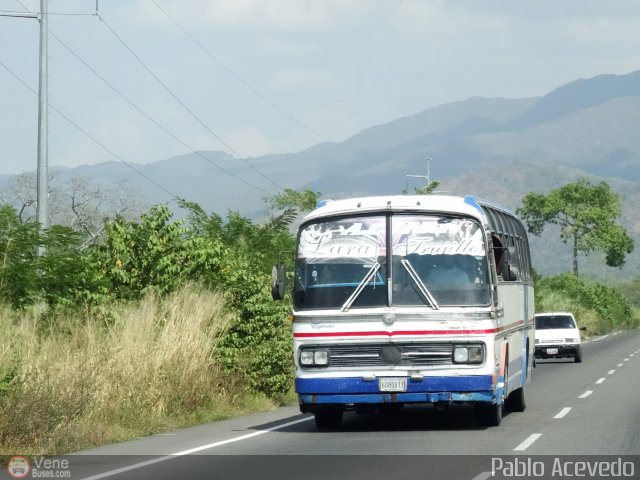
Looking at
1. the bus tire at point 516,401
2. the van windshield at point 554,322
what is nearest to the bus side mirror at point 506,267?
the bus tire at point 516,401

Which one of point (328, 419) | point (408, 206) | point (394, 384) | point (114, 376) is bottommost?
point (328, 419)

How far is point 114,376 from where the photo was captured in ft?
58.5

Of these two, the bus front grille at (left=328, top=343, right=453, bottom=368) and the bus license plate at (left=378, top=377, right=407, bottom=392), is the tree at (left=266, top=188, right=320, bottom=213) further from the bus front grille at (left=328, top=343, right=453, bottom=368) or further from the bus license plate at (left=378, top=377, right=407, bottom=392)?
the bus license plate at (left=378, top=377, right=407, bottom=392)

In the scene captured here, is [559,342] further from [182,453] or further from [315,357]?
[182,453]

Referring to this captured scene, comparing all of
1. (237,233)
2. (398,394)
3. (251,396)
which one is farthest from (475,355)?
(237,233)

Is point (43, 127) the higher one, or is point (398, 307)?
point (43, 127)

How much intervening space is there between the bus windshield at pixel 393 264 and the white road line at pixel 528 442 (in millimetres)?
1766

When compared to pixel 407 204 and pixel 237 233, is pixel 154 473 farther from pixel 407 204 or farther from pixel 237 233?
pixel 237 233

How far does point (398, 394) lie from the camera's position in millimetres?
16234

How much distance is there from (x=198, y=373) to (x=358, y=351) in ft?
13.4

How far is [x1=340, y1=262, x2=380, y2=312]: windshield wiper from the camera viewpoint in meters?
16.6

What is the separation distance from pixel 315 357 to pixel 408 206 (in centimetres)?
234

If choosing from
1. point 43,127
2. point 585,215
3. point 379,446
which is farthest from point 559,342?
point 585,215

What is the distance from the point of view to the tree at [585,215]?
96875 mm
